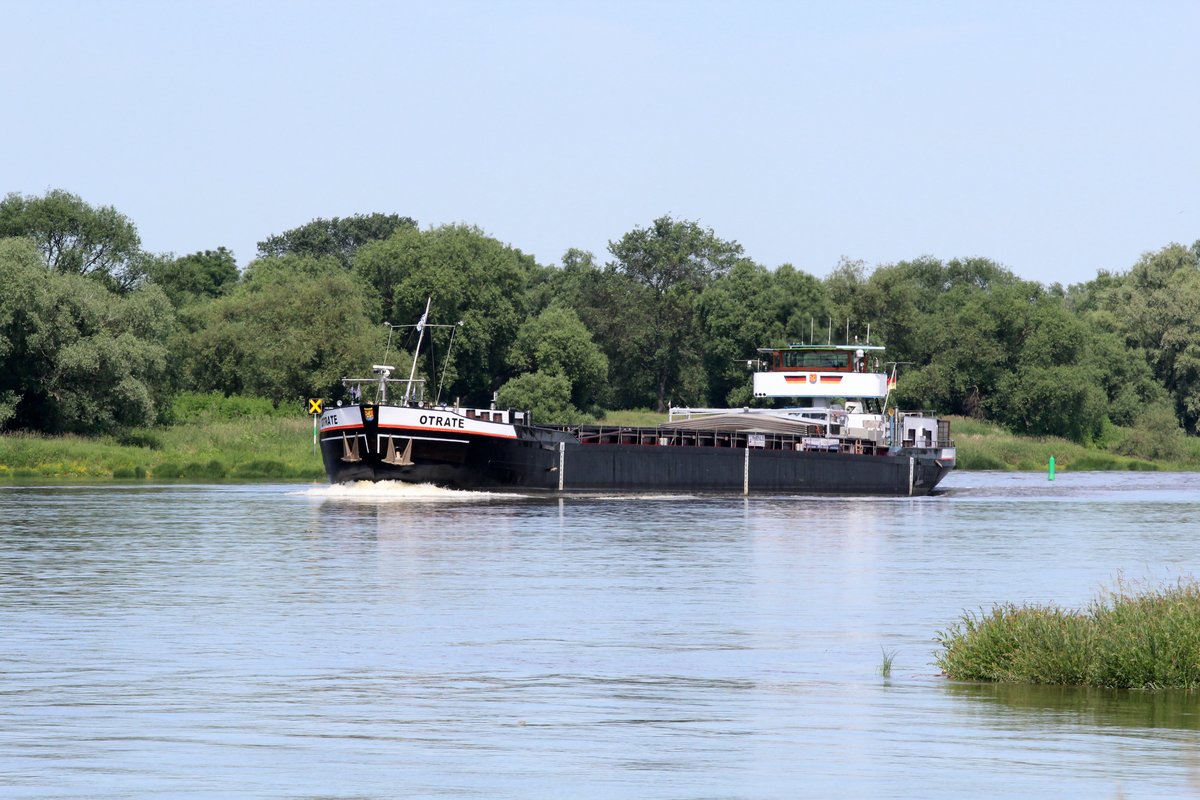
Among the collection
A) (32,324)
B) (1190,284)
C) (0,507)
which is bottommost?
(0,507)

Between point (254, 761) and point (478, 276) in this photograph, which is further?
point (478, 276)

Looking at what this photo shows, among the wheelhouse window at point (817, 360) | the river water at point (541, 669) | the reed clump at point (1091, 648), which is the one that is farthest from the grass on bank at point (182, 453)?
the reed clump at point (1091, 648)

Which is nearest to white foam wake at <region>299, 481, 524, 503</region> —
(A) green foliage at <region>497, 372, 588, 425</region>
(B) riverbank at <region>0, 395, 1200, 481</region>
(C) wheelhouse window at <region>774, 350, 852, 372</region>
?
(B) riverbank at <region>0, 395, 1200, 481</region>

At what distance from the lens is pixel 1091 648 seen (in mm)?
21453

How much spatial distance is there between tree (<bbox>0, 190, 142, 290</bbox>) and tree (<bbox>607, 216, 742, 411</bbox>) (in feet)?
175

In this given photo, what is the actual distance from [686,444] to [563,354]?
53.5 metres

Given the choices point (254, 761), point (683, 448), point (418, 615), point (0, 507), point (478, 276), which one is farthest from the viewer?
point (478, 276)

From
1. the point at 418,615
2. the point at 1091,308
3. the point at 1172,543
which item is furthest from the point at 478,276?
the point at 418,615

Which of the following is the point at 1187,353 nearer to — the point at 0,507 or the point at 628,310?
the point at 628,310

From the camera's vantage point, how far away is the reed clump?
21230 mm

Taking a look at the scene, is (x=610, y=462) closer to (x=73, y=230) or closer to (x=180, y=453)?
(x=180, y=453)

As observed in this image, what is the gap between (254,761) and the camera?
16.5 meters

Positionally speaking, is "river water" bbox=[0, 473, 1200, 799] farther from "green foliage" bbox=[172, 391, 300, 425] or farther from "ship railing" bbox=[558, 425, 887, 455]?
"green foliage" bbox=[172, 391, 300, 425]

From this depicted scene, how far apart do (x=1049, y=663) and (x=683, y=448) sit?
60.8m
